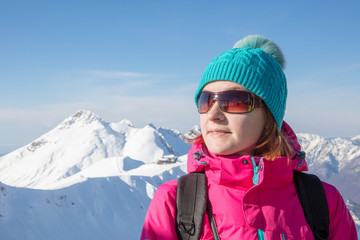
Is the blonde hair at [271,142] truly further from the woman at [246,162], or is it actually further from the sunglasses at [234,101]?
the sunglasses at [234,101]

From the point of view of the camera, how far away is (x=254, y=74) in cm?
252

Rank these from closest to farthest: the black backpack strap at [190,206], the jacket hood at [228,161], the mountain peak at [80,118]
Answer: the black backpack strap at [190,206], the jacket hood at [228,161], the mountain peak at [80,118]

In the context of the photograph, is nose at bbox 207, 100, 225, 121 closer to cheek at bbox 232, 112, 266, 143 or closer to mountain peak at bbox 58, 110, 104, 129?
cheek at bbox 232, 112, 266, 143

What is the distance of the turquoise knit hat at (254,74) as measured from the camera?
2.51m

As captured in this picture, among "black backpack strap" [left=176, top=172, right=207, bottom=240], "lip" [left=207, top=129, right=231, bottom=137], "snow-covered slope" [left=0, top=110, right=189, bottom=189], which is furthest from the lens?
"snow-covered slope" [left=0, top=110, right=189, bottom=189]

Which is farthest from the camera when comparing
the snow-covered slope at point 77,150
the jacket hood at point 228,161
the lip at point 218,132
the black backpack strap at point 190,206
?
the snow-covered slope at point 77,150

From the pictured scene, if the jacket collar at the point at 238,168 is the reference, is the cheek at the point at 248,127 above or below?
above

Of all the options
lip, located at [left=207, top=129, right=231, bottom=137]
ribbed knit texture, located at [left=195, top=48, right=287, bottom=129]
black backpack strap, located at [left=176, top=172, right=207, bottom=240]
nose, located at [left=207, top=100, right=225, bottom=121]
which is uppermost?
ribbed knit texture, located at [left=195, top=48, right=287, bottom=129]

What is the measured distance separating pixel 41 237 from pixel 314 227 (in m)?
18.1

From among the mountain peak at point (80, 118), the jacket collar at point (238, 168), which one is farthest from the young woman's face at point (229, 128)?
the mountain peak at point (80, 118)

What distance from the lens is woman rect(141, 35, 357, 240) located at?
2289 mm

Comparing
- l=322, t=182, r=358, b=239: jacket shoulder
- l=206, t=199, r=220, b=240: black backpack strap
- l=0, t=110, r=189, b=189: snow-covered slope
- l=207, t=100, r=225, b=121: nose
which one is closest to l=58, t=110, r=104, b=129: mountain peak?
l=0, t=110, r=189, b=189: snow-covered slope

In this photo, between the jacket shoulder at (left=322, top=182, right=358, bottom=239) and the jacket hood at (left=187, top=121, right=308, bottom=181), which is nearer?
the jacket hood at (left=187, top=121, right=308, bottom=181)

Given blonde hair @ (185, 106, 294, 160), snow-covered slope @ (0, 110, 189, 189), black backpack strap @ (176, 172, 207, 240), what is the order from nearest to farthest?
black backpack strap @ (176, 172, 207, 240) < blonde hair @ (185, 106, 294, 160) < snow-covered slope @ (0, 110, 189, 189)
